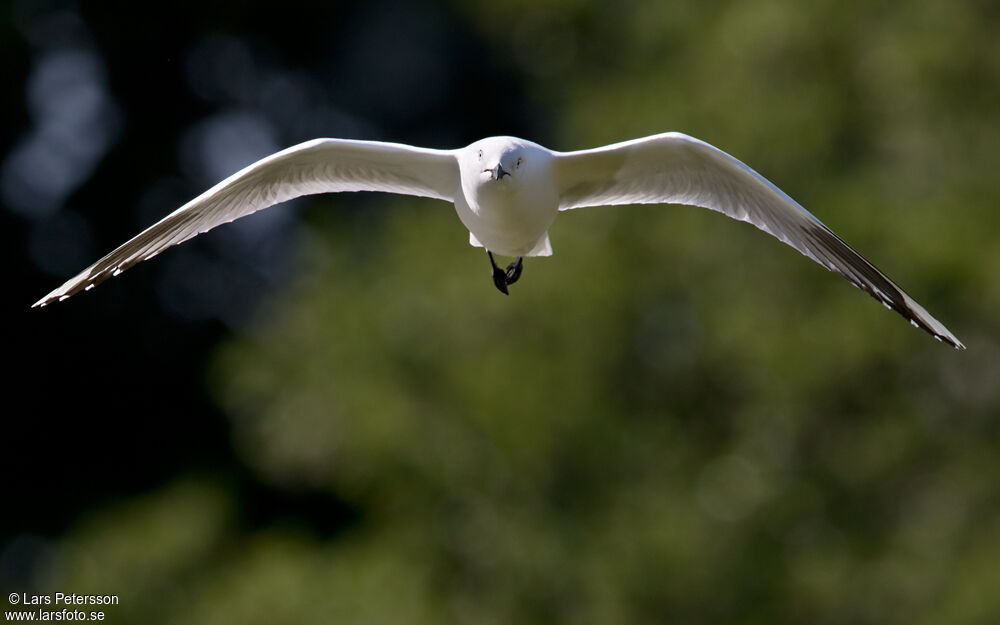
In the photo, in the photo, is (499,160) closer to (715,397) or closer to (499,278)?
(499,278)

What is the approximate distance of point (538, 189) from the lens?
3977 millimetres

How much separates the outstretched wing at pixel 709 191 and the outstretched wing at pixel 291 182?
0.39 metres

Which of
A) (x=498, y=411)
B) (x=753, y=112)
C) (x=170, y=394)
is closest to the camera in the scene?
(x=498, y=411)

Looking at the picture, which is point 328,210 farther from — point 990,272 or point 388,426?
point 990,272

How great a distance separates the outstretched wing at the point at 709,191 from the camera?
4.15m

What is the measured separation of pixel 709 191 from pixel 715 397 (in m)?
3.90

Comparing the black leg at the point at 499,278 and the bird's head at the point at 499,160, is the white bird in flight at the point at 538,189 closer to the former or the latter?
the bird's head at the point at 499,160

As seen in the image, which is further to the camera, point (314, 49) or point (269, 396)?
point (314, 49)

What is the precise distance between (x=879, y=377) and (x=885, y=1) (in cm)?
240

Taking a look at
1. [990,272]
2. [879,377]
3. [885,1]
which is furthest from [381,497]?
[885,1]

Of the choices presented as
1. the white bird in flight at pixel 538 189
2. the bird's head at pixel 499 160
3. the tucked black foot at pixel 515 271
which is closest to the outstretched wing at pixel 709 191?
the white bird in flight at pixel 538 189

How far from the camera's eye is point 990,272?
7.61 metres

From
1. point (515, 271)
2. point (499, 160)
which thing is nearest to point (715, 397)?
point (515, 271)

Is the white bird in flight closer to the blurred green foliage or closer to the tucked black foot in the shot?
the tucked black foot
